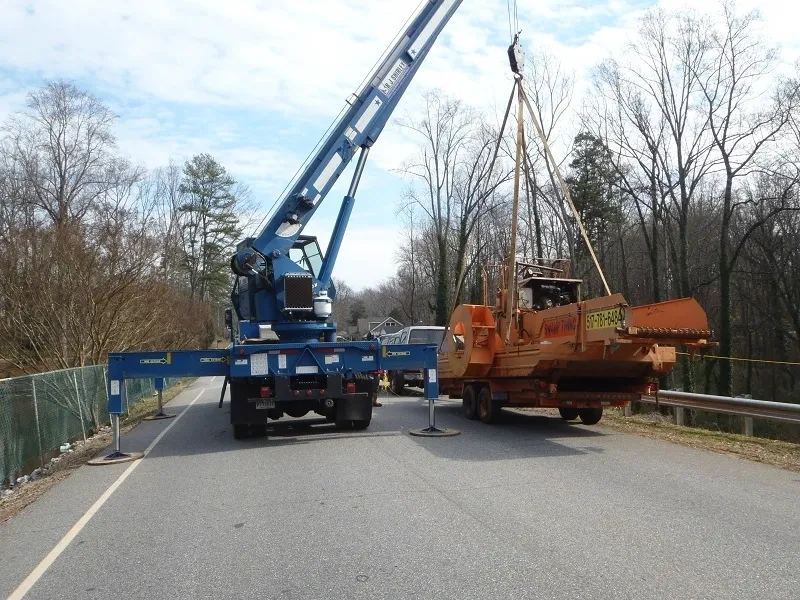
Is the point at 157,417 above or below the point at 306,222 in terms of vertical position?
below

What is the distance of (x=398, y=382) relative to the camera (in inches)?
930

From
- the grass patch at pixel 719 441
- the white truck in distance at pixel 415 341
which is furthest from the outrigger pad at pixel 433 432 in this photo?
the white truck in distance at pixel 415 341

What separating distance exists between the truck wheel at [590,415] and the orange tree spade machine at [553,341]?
0.06 feet

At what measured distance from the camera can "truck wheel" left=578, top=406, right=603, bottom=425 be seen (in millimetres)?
13922

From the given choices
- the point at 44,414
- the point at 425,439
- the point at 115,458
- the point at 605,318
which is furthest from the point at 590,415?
the point at 44,414

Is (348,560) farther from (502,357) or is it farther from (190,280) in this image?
(190,280)

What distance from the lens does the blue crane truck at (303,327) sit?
12.2 m

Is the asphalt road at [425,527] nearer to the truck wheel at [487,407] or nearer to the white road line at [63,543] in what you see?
the white road line at [63,543]

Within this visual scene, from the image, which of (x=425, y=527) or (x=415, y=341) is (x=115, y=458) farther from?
(x=415, y=341)

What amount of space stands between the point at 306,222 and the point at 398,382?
32.9 ft

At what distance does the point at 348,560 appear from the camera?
5.69 metres

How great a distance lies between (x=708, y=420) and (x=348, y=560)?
89.5 ft

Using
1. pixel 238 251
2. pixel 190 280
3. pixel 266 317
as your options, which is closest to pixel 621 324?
pixel 266 317

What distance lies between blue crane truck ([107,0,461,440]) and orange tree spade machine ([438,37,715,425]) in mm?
1640
